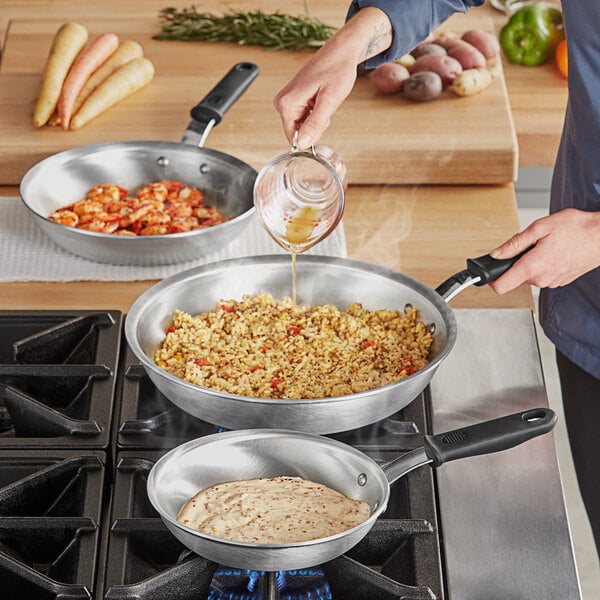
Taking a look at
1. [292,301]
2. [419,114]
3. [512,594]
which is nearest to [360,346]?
[292,301]

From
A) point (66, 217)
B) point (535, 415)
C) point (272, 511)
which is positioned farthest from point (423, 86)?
point (272, 511)

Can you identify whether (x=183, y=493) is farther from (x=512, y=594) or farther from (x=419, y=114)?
(x=419, y=114)

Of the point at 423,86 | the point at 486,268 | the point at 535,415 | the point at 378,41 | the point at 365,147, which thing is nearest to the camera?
the point at 535,415

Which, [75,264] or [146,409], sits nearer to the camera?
[146,409]

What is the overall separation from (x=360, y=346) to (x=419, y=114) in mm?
846

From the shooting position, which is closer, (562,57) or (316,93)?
(316,93)

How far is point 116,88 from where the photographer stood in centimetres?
215

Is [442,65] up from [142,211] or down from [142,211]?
up

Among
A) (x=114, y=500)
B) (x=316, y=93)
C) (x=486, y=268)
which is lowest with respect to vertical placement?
(x=114, y=500)

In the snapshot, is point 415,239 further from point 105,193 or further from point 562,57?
point 562,57

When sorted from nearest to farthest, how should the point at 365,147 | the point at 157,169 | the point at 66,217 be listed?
the point at 66,217 < the point at 157,169 < the point at 365,147

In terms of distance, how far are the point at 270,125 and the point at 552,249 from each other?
92cm

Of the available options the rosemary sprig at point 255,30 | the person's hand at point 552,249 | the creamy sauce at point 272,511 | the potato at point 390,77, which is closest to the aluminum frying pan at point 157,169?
the potato at point 390,77

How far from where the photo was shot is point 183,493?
1.16 metres
